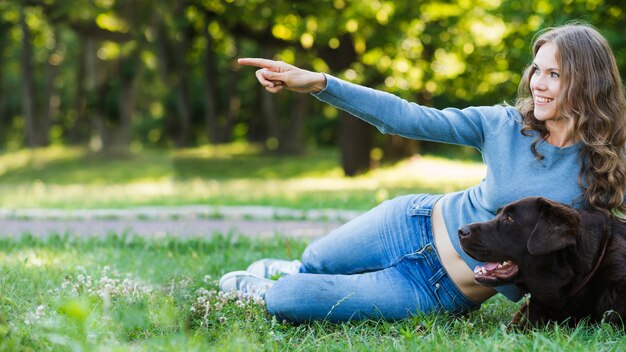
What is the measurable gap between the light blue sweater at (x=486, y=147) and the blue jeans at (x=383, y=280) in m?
0.20

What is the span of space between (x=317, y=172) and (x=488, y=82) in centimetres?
561

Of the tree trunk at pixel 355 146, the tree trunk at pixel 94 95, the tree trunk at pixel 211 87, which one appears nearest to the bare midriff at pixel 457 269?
the tree trunk at pixel 355 146

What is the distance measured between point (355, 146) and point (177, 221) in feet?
34.5

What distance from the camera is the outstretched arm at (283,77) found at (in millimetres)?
3889

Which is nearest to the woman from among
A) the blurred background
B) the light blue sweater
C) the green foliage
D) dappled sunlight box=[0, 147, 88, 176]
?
the light blue sweater

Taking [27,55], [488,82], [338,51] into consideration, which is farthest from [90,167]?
[488,82]

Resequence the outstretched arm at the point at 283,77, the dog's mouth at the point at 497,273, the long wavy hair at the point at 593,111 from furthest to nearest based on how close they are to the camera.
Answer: the outstretched arm at the point at 283,77 < the long wavy hair at the point at 593,111 < the dog's mouth at the point at 497,273

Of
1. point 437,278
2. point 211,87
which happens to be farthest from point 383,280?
point 211,87

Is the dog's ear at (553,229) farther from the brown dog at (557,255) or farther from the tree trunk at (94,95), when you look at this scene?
the tree trunk at (94,95)

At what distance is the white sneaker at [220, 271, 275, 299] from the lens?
4680 millimetres

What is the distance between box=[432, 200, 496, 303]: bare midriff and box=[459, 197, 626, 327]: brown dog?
35cm

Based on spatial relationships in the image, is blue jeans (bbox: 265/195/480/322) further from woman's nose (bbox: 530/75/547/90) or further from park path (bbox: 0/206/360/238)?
park path (bbox: 0/206/360/238)

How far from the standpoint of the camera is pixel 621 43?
11.8m

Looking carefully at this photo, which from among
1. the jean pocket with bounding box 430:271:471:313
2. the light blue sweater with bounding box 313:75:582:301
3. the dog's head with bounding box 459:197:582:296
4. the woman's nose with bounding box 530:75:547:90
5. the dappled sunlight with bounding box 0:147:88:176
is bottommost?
the dappled sunlight with bounding box 0:147:88:176
